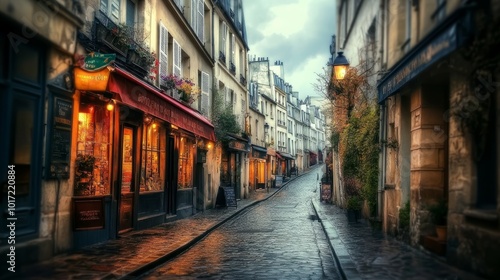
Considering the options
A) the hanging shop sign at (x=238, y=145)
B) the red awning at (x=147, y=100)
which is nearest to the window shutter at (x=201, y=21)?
the hanging shop sign at (x=238, y=145)

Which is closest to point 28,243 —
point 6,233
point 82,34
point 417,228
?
point 6,233

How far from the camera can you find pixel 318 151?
291ft

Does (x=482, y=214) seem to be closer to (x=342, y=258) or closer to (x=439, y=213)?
(x=439, y=213)

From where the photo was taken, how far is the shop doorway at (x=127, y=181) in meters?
11.0

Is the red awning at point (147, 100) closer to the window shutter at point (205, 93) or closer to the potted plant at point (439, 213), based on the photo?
the window shutter at point (205, 93)

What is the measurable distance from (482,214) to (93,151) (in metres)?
7.08

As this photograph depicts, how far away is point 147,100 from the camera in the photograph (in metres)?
9.70

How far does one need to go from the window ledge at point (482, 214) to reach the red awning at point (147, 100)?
5901 millimetres

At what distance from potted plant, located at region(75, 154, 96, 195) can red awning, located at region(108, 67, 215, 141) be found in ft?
4.34

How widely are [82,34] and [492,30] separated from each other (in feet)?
21.8

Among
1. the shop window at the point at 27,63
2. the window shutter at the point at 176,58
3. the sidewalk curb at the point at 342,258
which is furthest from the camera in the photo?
the window shutter at the point at 176,58

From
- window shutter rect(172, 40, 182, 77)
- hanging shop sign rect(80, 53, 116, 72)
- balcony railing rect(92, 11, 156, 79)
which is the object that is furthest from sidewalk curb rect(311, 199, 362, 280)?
window shutter rect(172, 40, 182, 77)

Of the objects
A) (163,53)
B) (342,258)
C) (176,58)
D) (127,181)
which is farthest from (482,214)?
(176,58)

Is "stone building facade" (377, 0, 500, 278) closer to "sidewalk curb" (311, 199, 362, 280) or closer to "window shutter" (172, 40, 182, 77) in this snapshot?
"sidewalk curb" (311, 199, 362, 280)
